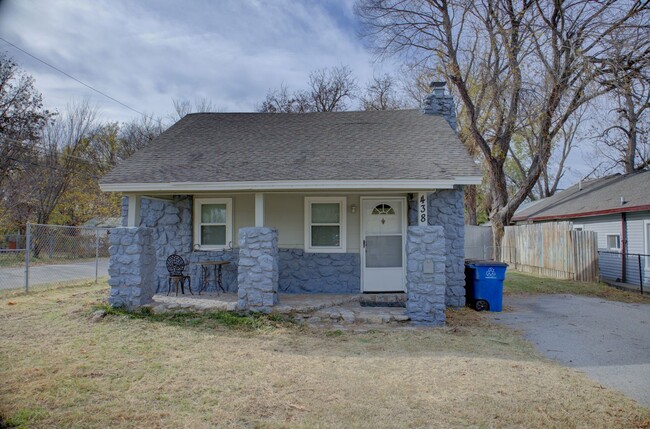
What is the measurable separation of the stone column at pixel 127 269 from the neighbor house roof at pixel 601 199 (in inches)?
514

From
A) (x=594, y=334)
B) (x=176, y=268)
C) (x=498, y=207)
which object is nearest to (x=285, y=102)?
(x=498, y=207)

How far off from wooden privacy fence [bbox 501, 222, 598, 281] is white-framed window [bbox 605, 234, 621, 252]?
1.69 metres

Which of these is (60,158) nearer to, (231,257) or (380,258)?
(231,257)

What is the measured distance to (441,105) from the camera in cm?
1066

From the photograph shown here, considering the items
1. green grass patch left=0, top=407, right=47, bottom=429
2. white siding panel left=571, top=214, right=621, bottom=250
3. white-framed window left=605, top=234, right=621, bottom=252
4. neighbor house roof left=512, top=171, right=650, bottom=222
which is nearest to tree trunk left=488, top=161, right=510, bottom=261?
neighbor house roof left=512, top=171, right=650, bottom=222

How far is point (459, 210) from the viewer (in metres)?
8.21

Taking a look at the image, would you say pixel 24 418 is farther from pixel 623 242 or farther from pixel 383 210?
pixel 623 242

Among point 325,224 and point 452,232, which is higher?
point 325,224

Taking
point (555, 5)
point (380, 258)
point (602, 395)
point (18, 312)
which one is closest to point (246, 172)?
point (380, 258)

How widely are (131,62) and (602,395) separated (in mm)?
10923

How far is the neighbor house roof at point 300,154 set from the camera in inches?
284

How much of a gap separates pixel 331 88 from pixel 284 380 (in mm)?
25487

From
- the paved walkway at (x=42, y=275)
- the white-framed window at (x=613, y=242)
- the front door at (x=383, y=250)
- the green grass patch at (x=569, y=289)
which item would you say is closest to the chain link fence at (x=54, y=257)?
the paved walkway at (x=42, y=275)

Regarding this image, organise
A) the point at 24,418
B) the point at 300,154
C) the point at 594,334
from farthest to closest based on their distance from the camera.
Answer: the point at 300,154 < the point at 594,334 < the point at 24,418
